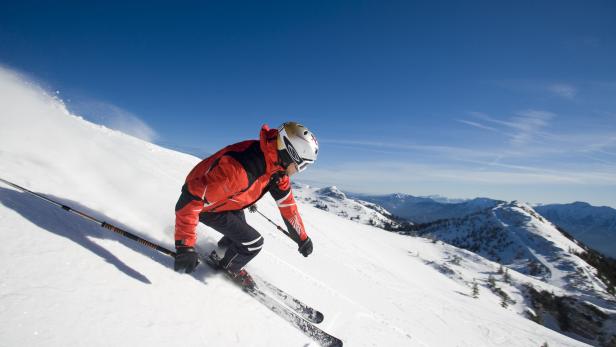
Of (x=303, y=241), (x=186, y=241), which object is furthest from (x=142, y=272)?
(x=303, y=241)

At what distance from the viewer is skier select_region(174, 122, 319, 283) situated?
4.74 metres

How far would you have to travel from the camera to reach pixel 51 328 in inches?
112

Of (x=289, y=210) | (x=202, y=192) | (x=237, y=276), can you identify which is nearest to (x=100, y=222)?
(x=202, y=192)

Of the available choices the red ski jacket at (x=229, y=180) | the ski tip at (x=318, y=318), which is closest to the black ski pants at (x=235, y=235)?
the red ski jacket at (x=229, y=180)

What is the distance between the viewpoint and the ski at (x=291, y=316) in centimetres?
508

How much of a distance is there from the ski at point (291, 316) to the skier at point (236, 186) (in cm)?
27

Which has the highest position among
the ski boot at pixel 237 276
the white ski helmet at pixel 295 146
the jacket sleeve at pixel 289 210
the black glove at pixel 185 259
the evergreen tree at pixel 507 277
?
the white ski helmet at pixel 295 146

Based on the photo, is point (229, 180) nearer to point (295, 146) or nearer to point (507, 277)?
point (295, 146)

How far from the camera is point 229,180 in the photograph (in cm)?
476

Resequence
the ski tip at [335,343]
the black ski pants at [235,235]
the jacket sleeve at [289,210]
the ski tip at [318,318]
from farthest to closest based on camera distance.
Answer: the jacket sleeve at [289,210] < the ski tip at [318,318] < the black ski pants at [235,235] < the ski tip at [335,343]

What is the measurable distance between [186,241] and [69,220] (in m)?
1.86

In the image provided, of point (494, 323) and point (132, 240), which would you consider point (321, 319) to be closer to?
point (132, 240)

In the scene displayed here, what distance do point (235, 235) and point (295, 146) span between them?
1.93 meters

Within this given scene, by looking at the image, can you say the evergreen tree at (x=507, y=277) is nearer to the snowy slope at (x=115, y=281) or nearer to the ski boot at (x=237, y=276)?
the snowy slope at (x=115, y=281)
